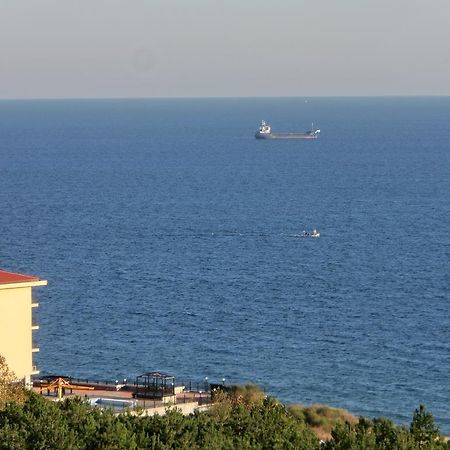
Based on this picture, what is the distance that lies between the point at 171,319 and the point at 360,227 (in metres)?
40.5

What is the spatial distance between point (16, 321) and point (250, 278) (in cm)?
3994

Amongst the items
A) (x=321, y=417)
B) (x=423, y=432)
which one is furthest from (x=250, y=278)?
(x=423, y=432)

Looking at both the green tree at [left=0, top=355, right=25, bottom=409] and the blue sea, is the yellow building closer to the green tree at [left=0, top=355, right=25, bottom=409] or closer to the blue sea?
the green tree at [left=0, top=355, right=25, bottom=409]

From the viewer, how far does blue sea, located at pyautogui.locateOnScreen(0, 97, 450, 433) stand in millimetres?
56500

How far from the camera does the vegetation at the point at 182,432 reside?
1145 inches

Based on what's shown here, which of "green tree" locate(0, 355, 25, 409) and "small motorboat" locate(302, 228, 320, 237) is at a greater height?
"green tree" locate(0, 355, 25, 409)

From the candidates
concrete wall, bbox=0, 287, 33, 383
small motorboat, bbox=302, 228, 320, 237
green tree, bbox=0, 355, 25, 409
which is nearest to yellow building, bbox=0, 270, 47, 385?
concrete wall, bbox=0, 287, 33, 383

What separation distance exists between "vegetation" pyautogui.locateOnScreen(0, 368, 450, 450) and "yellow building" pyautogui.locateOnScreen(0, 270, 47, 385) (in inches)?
300

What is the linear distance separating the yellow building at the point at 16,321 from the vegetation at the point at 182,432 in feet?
25.0

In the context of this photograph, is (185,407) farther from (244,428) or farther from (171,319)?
(171,319)

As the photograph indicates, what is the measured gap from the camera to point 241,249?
308ft

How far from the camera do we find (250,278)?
263ft

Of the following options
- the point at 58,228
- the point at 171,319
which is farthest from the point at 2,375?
the point at 58,228

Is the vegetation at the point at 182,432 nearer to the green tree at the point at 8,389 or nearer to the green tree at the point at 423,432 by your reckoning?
the green tree at the point at 423,432
